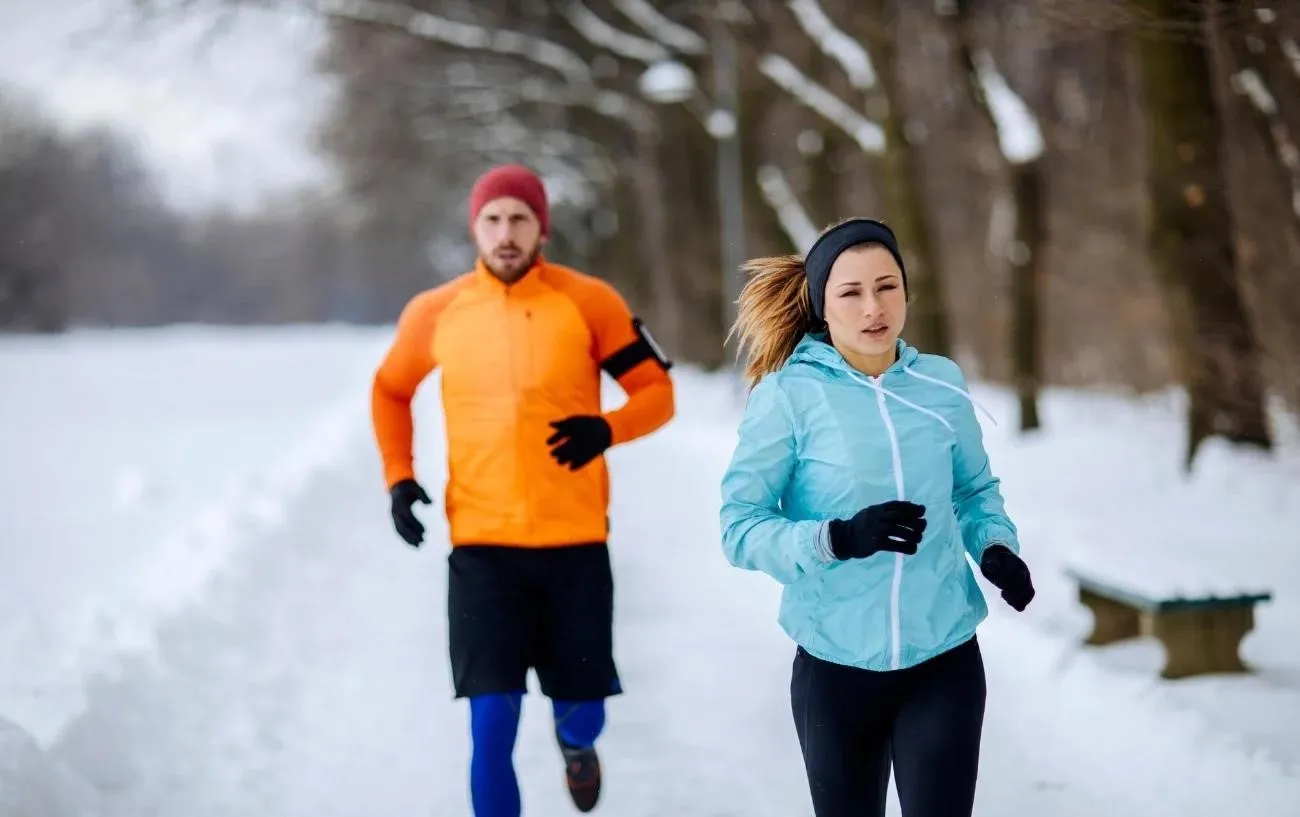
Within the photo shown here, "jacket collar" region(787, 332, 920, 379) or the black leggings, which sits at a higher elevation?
"jacket collar" region(787, 332, 920, 379)

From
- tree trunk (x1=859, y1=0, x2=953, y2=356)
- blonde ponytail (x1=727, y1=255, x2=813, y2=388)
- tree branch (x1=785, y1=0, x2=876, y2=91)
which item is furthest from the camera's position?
tree branch (x1=785, y1=0, x2=876, y2=91)

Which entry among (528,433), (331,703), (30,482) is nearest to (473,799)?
(528,433)

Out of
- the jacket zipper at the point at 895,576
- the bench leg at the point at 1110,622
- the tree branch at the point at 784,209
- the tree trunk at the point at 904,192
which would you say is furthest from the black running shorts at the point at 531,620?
the tree branch at the point at 784,209

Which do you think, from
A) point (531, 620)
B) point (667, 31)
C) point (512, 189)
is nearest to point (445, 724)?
point (531, 620)

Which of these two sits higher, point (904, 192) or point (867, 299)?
point (904, 192)

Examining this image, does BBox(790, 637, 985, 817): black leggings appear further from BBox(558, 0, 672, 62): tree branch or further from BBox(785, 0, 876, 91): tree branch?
BBox(558, 0, 672, 62): tree branch

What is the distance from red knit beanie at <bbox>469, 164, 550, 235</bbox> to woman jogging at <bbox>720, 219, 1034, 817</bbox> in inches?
57.6

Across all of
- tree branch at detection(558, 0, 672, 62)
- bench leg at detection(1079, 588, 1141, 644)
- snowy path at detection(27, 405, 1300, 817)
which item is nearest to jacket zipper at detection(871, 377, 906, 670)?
snowy path at detection(27, 405, 1300, 817)

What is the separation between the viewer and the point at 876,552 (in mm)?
2738

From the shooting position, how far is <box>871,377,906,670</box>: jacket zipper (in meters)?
Result: 2.80

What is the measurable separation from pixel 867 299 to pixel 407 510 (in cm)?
183

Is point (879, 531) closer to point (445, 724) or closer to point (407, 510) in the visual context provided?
point (407, 510)

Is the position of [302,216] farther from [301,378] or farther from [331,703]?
[331,703]

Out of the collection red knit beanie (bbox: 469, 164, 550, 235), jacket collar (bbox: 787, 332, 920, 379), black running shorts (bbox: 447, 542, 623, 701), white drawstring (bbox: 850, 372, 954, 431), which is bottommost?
black running shorts (bbox: 447, 542, 623, 701)
